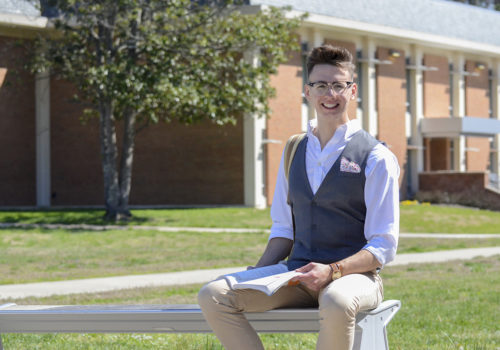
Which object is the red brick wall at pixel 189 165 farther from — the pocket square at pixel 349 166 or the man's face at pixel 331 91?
the pocket square at pixel 349 166

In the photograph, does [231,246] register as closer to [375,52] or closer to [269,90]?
[269,90]

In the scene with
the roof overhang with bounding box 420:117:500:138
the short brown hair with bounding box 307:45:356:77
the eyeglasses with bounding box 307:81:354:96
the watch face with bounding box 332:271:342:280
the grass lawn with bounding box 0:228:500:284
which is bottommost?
the grass lawn with bounding box 0:228:500:284

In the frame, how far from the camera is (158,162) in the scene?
3244 centimetres

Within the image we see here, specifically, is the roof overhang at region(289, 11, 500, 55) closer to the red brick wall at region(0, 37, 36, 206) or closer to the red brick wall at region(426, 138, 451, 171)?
the red brick wall at region(426, 138, 451, 171)

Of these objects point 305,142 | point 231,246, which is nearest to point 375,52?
point 231,246

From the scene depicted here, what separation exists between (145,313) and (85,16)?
20.2m

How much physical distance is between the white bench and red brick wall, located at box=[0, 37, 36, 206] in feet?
89.7

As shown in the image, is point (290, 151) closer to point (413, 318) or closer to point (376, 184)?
point (376, 184)

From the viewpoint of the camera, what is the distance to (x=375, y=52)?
36.1 metres

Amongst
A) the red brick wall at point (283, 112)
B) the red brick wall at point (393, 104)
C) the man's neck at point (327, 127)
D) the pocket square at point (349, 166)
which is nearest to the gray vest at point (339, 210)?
the pocket square at point (349, 166)

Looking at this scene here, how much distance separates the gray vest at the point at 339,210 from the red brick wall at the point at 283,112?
26193 mm

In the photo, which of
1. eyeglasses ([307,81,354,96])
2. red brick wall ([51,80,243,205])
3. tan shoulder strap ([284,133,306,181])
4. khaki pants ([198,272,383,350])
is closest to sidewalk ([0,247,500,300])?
tan shoulder strap ([284,133,306,181])

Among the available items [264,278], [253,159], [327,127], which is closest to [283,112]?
[253,159]

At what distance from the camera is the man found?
4.28 m
